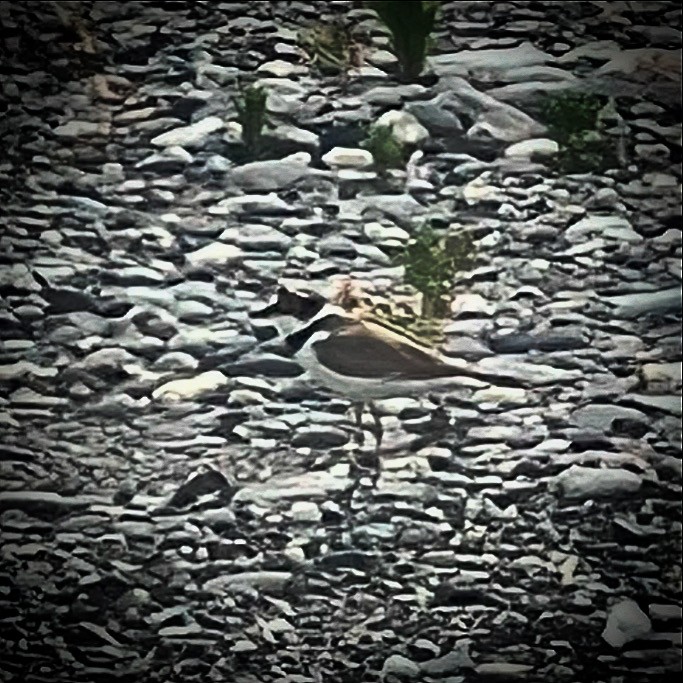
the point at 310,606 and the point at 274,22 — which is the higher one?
the point at 274,22

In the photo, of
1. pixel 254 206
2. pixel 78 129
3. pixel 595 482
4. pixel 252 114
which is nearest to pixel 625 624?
pixel 595 482

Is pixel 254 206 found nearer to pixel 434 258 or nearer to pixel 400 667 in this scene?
pixel 434 258

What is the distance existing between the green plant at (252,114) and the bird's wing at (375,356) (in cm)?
35

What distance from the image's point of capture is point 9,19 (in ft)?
5.32

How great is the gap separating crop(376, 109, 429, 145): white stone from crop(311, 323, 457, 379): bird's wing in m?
0.32

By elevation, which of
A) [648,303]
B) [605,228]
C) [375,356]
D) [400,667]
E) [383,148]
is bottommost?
[400,667]

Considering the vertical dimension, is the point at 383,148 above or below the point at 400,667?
above

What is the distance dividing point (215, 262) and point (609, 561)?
0.84m

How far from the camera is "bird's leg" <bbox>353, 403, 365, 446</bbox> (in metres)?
1.65

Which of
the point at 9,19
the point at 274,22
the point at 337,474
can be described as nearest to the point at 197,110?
the point at 274,22

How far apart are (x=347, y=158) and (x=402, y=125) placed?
106mm

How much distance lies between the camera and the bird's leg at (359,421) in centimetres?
165

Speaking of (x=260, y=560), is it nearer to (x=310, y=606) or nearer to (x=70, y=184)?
(x=310, y=606)

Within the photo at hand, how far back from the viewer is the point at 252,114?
1.63m
